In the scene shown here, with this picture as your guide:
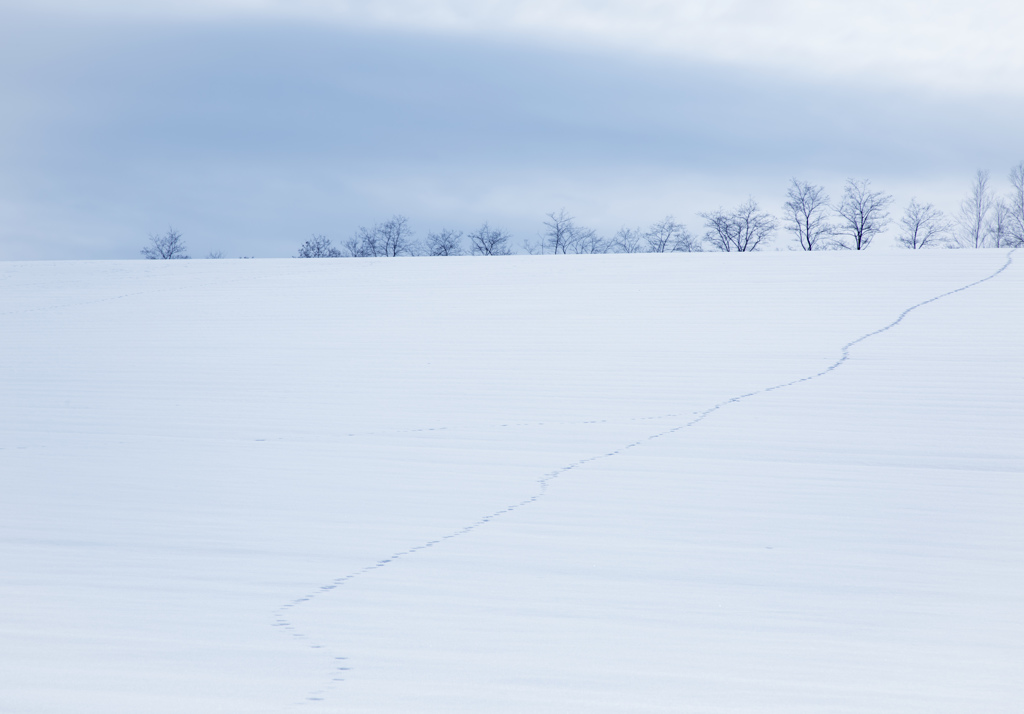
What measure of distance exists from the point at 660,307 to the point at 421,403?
428 centimetres

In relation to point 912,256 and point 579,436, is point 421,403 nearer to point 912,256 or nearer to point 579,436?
point 579,436

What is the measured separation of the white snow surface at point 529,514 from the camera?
261cm

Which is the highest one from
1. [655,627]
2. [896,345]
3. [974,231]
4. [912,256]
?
[974,231]

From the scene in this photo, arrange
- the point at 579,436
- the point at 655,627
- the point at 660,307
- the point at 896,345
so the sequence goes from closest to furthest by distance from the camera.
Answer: the point at 655,627
the point at 579,436
the point at 896,345
the point at 660,307

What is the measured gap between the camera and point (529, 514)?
430cm

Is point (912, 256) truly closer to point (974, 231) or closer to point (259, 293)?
point (259, 293)

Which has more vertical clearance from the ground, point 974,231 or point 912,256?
point 974,231

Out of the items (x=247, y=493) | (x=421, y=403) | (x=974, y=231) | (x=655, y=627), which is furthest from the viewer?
(x=974, y=231)

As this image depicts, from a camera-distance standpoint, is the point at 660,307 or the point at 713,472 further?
the point at 660,307

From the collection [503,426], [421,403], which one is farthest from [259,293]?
[503,426]

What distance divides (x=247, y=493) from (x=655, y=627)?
239cm

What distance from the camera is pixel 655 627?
296 centimetres

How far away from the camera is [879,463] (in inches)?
196

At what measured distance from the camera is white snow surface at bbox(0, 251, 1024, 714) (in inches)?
103
